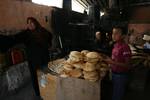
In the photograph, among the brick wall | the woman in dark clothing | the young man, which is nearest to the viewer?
the young man

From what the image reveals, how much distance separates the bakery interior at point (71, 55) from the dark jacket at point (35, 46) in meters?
0.26

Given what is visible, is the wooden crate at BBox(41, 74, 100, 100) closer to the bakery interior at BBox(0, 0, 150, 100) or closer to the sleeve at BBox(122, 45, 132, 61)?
the bakery interior at BBox(0, 0, 150, 100)

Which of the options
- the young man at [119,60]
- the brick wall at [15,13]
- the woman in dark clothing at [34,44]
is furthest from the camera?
the brick wall at [15,13]

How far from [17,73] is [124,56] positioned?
2.17m

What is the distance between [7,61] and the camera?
3.00m

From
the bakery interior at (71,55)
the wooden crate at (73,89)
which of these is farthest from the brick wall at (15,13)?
the wooden crate at (73,89)

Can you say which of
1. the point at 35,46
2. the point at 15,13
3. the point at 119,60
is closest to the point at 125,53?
the point at 119,60

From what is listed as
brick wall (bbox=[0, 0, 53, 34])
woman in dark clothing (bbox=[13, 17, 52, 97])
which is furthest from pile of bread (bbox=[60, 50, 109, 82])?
brick wall (bbox=[0, 0, 53, 34])

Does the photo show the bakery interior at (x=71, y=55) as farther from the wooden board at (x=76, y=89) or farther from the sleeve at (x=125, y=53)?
the sleeve at (x=125, y=53)

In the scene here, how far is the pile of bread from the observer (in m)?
1.78

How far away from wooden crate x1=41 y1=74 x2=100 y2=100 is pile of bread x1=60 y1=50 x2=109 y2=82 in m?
0.06

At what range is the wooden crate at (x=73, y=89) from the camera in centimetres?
180

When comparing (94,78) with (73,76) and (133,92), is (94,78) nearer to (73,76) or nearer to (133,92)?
(73,76)

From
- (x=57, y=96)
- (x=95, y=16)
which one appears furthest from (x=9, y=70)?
(x=95, y=16)
